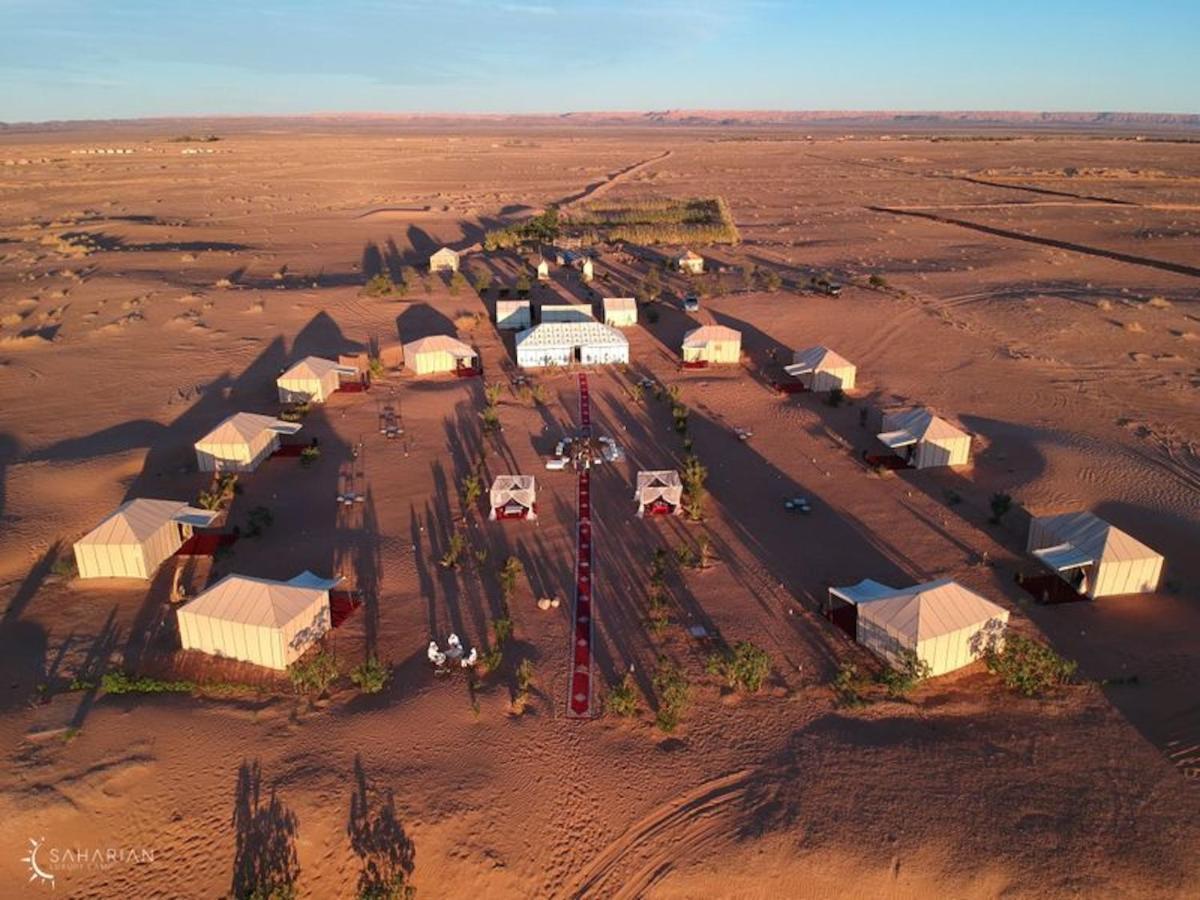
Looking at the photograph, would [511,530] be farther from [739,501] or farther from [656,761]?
→ [656,761]

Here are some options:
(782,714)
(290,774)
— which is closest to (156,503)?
(290,774)

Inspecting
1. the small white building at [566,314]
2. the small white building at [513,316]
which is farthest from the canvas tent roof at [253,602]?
the small white building at [513,316]

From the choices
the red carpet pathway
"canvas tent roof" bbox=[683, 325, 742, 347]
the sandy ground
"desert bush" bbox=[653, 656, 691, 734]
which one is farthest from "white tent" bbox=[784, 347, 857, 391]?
"desert bush" bbox=[653, 656, 691, 734]

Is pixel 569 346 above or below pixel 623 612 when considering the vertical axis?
above

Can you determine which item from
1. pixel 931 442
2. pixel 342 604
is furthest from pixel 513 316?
pixel 342 604

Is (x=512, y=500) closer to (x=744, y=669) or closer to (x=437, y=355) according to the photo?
(x=744, y=669)

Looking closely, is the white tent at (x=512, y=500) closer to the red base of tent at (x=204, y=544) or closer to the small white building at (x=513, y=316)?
the red base of tent at (x=204, y=544)
